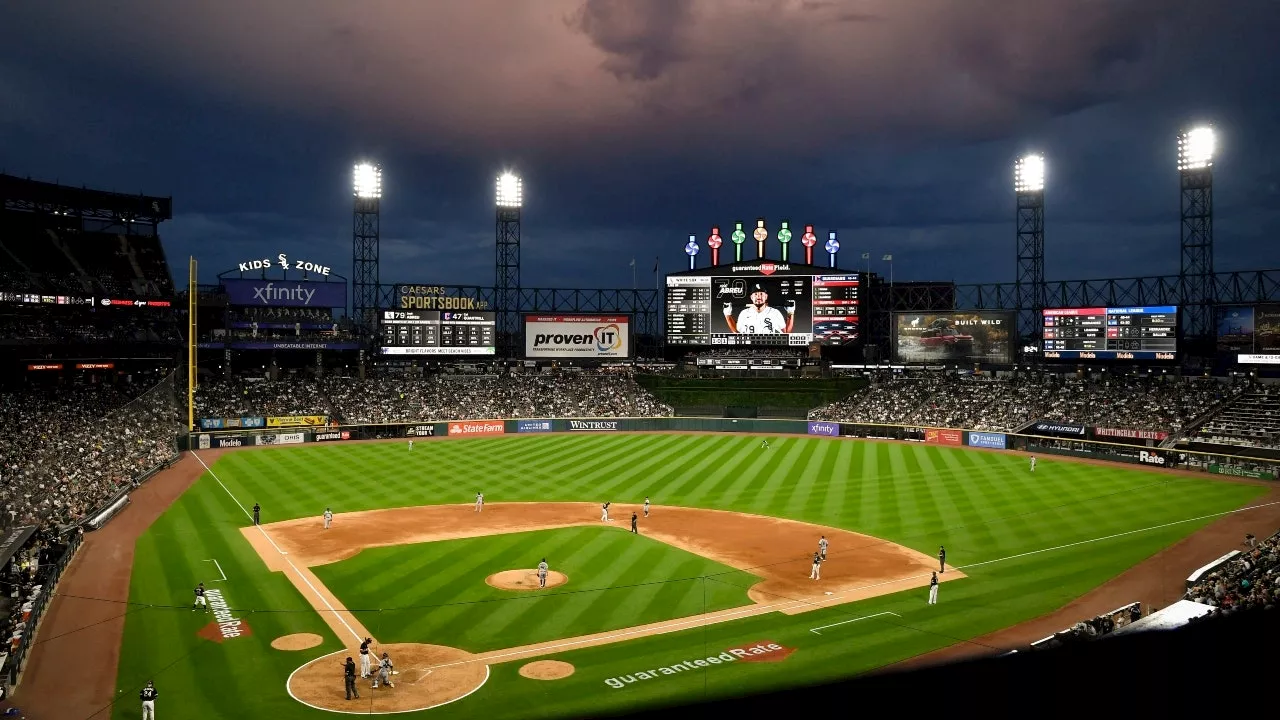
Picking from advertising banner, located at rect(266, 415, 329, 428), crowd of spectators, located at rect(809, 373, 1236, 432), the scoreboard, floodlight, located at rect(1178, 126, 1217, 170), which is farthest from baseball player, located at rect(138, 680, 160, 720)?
floodlight, located at rect(1178, 126, 1217, 170)

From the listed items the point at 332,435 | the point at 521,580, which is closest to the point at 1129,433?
the point at 521,580

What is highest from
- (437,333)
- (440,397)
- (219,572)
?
(437,333)

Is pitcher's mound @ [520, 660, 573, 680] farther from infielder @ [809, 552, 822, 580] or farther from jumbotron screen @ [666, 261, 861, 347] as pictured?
jumbotron screen @ [666, 261, 861, 347]

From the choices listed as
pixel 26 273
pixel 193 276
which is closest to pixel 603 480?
pixel 193 276

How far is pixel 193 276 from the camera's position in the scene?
171ft

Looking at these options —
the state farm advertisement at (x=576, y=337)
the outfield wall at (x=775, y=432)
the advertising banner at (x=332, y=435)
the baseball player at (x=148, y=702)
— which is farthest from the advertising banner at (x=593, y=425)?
the baseball player at (x=148, y=702)

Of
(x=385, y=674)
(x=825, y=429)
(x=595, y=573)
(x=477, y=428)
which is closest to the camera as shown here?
(x=385, y=674)

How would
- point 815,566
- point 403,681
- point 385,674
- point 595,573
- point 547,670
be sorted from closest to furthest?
1. point 385,674
2. point 403,681
3. point 547,670
4. point 815,566
5. point 595,573

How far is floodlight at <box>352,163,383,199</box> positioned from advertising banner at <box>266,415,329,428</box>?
2410cm

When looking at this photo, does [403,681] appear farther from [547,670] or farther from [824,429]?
[824,429]

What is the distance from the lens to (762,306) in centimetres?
7869

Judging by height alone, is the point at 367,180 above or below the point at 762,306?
above

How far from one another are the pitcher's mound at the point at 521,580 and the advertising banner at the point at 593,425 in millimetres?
45758

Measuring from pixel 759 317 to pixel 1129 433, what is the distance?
3139 cm
